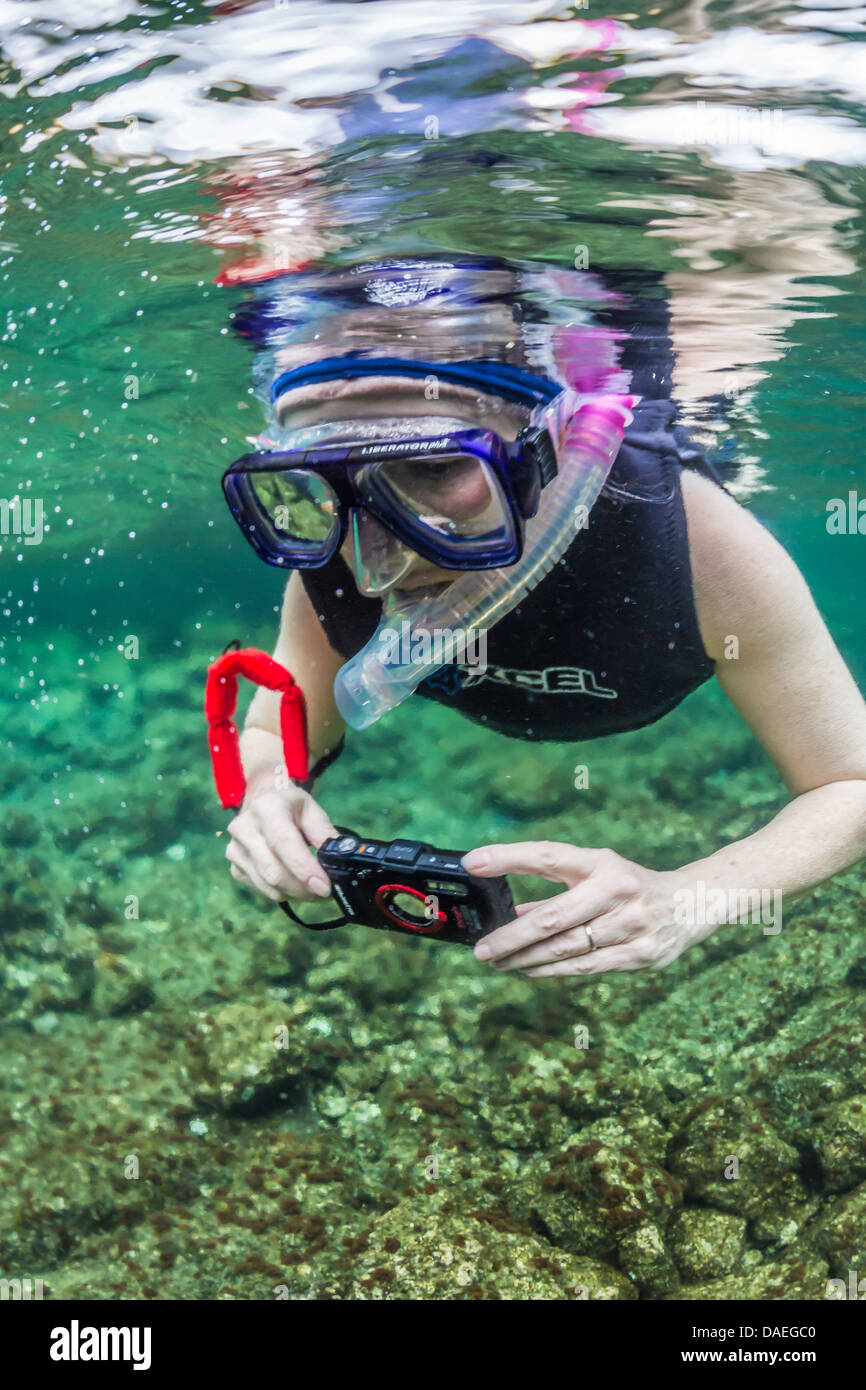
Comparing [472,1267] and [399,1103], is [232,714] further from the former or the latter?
[399,1103]

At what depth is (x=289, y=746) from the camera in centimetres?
362

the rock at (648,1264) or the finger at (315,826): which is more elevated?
the finger at (315,826)

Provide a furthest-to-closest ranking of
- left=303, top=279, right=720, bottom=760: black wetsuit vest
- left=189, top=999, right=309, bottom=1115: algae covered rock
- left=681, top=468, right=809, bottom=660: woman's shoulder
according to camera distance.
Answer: left=189, top=999, right=309, bottom=1115: algae covered rock → left=303, top=279, right=720, bottom=760: black wetsuit vest → left=681, top=468, right=809, bottom=660: woman's shoulder

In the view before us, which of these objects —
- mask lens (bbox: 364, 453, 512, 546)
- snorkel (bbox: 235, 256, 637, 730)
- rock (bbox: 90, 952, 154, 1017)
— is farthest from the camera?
rock (bbox: 90, 952, 154, 1017)

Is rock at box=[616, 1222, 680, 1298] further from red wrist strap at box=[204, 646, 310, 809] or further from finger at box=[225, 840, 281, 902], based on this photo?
red wrist strap at box=[204, 646, 310, 809]

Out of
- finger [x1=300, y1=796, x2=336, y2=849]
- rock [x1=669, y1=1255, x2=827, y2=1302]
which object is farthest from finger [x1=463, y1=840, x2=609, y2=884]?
rock [x1=669, y1=1255, x2=827, y2=1302]

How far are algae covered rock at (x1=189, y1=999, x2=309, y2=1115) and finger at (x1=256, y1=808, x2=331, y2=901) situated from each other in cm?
432

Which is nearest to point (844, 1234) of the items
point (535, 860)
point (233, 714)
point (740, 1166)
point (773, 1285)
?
point (773, 1285)

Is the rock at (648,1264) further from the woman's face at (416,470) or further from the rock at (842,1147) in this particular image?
→ the woman's face at (416,470)

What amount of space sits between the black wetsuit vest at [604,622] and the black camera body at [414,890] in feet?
4.21

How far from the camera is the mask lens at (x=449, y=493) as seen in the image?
3.44 meters

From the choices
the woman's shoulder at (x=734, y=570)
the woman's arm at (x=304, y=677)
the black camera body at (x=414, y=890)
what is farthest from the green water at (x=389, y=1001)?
the black camera body at (x=414, y=890)

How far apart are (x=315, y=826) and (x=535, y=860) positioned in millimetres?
950

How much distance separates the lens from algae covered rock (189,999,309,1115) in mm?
6930
